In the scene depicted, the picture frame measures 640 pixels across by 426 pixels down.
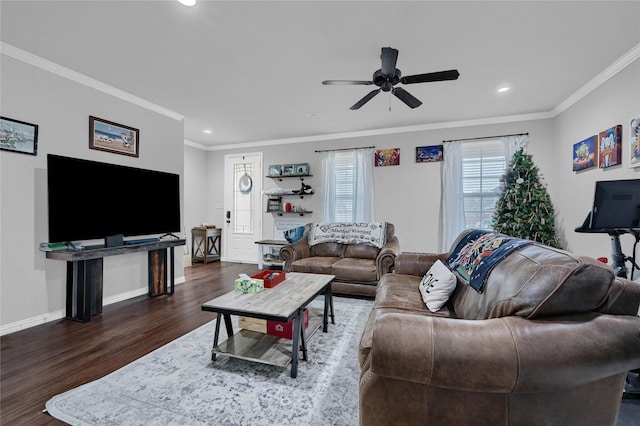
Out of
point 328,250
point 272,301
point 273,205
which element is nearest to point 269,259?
point 273,205

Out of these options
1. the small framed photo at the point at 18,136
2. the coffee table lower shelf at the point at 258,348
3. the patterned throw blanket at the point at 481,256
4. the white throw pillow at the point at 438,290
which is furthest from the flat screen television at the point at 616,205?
the small framed photo at the point at 18,136

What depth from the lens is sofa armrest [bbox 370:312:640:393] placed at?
94 centimetres

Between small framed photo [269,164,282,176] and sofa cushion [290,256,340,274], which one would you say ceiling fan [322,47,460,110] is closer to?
sofa cushion [290,256,340,274]

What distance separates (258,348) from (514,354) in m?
1.62

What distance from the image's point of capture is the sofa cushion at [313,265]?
3541 millimetres

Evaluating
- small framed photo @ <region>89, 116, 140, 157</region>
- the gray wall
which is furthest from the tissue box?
the gray wall

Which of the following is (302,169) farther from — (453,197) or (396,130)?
(453,197)

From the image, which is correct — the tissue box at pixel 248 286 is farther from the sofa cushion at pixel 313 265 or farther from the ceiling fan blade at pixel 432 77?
the ceiling fan blade at pixel 432 77

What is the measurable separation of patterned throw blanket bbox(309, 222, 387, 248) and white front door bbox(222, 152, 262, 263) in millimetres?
1904

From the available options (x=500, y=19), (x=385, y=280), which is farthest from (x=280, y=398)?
(x=500, y=19)

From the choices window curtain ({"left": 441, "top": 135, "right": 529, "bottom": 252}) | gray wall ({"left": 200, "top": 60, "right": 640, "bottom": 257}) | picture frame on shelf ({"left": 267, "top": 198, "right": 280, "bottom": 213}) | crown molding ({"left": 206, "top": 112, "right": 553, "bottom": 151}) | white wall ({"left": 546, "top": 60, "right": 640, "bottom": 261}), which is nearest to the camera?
white wall ({"left": 546, "top": 60, "right": 640, "bottom": 261})

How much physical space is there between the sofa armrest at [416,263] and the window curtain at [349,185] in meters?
2.01

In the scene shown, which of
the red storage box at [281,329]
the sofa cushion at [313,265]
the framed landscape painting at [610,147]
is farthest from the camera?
the sofa cushion at [313,265]

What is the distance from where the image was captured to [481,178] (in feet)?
14.2
